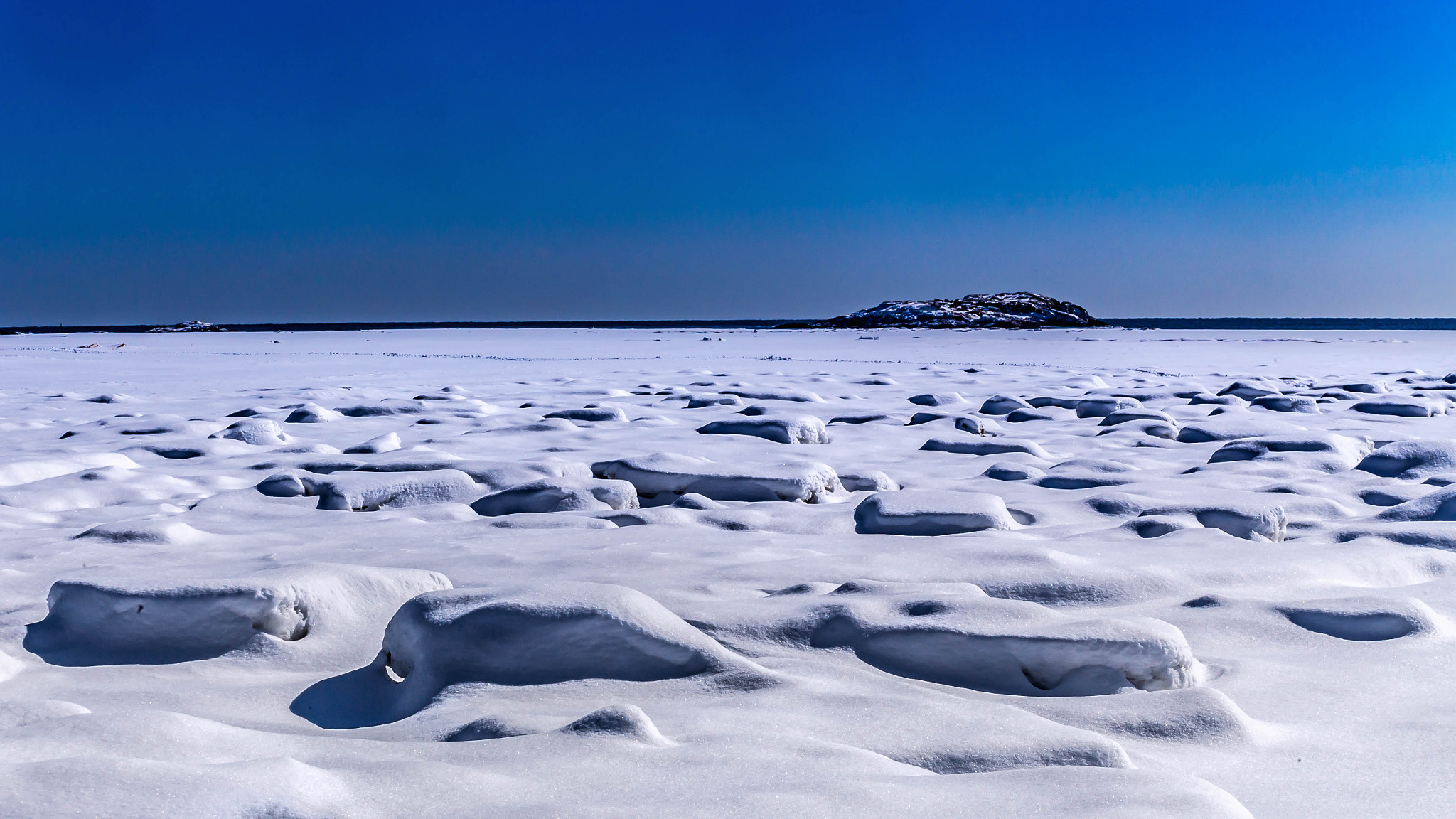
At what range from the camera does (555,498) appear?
2303 millimetres

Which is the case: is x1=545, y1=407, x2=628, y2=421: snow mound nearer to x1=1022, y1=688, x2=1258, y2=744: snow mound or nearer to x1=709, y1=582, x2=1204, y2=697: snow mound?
x1=709, y1=582, x2=1204, y2=697: snow mound

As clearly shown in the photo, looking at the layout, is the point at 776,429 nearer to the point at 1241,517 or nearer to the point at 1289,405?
the point at 1241,517

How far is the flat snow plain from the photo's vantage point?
0.90 m

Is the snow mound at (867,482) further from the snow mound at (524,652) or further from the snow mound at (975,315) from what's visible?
the snow mound at (975,315)

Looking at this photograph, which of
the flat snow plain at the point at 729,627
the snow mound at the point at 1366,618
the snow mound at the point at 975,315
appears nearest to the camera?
the flat snow plain at the point at 729,627

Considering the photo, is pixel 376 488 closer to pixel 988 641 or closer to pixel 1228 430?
pixel 988 641

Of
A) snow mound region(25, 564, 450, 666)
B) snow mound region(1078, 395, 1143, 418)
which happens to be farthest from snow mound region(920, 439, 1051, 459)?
snow mound region(25, 564, 450, 666)

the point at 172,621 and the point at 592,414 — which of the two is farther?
the point at 592,414

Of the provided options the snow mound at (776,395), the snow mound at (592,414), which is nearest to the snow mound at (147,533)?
the snow mound at (592,414)

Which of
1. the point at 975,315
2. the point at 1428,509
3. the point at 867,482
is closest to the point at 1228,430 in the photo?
the point at 1428,509

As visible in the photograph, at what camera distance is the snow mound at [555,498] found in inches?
90.2

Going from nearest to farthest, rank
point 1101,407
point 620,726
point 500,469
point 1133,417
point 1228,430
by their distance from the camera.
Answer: point 620,726, point 500,469, point 1228,430, point 1133,417, point 1101,407

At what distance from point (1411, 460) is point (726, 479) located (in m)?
1.86

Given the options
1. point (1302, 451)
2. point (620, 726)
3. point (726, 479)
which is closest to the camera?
point (620, 726)
